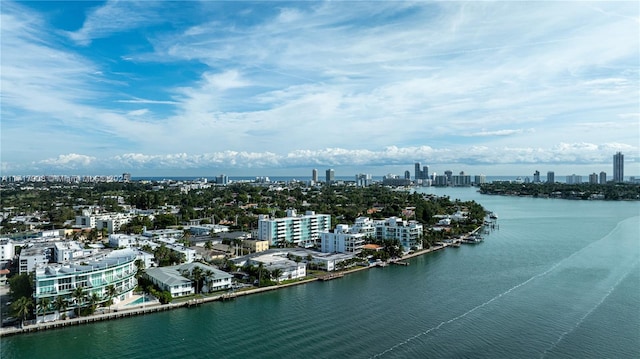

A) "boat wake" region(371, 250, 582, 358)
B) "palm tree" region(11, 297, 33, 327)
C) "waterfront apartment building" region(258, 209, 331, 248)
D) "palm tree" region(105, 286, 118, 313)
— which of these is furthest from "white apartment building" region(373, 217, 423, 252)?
"palm tree" region(11, 297, 33, 327)

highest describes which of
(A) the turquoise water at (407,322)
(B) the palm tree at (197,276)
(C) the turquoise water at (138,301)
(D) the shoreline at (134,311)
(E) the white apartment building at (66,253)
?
(E) the white apartment building at (66,253)

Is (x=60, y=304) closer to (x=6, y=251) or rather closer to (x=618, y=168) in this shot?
(x=6, y=251)

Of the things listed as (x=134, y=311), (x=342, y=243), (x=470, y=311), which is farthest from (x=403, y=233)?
(x=134, y=311)

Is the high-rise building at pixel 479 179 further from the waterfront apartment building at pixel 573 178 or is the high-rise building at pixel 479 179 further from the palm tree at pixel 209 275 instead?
the palm tree at pixel 209 275

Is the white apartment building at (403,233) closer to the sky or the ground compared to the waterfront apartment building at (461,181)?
closer to the ground

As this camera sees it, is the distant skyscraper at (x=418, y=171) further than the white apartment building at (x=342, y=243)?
Yes

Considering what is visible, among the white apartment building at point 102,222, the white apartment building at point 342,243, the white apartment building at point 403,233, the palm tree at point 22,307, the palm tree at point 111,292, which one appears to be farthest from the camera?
the white apartment building at point 102,222

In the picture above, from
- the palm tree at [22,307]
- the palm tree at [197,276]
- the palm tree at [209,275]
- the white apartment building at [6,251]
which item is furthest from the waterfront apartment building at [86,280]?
the white apartment building at [6,251]
